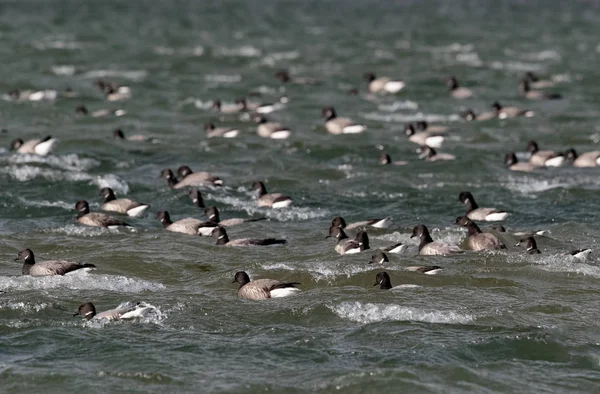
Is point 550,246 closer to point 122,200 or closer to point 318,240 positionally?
point 318,240

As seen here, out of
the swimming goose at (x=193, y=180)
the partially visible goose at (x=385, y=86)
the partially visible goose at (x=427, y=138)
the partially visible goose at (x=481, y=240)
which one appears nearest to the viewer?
the partially visible goose at (x=481, y=240)

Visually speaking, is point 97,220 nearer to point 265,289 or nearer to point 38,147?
point 265,289

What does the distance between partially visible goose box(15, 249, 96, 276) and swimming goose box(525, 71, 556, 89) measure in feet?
85.5

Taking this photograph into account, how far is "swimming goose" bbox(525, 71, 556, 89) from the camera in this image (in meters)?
40.7

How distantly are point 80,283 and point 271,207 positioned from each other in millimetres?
6273

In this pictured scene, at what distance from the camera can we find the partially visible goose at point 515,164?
2606 centimetres

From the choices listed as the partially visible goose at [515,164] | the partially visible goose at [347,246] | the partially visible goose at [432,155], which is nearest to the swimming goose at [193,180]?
the partially visible goose at [432,155]

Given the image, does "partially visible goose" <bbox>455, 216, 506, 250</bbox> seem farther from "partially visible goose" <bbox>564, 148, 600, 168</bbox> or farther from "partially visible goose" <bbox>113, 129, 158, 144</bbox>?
"partially visible goose" <bbox>113, 129, 158, 144</bbox>

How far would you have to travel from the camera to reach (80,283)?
16.4 m

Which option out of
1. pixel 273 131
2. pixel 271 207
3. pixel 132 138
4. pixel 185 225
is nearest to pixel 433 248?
pixel 185 225

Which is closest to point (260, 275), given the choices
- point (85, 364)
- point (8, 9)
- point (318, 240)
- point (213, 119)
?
point (318, 240)

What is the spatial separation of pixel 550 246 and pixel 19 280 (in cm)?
783

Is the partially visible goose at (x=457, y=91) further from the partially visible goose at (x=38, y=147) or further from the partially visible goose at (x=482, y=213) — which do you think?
the partially visible goose at (x=482, y=213)

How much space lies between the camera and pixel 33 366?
13.0 meters
